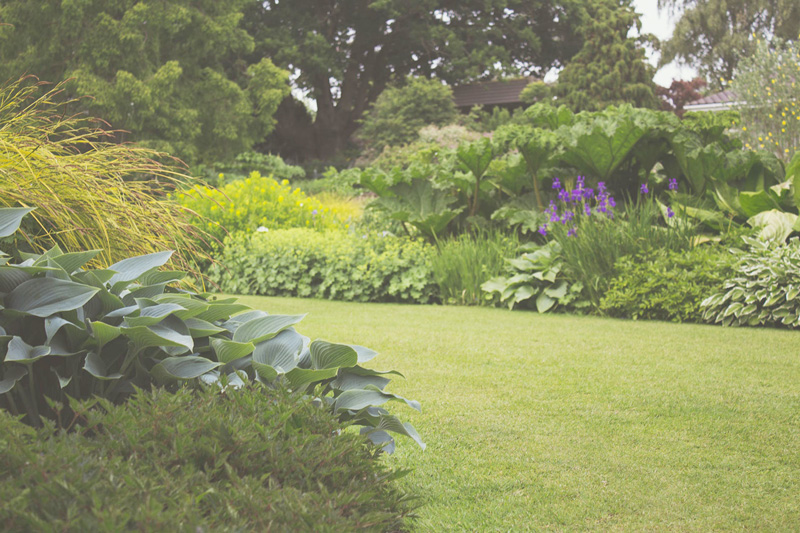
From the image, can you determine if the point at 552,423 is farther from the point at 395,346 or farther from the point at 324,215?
the point at 324,215

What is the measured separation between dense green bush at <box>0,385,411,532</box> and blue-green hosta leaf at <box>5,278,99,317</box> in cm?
41

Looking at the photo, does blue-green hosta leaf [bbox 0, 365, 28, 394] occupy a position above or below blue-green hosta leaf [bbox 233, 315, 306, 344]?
below

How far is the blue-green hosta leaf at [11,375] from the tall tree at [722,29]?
98.3ft

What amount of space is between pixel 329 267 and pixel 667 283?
361cm

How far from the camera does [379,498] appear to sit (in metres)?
1.58

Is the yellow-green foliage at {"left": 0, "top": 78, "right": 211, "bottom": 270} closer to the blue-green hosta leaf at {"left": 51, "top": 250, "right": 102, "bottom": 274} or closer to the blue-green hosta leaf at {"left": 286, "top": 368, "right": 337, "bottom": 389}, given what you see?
the blue-green hosta leaf at {"left": 51, "top": 250, "right": 102, "bottom": 274}

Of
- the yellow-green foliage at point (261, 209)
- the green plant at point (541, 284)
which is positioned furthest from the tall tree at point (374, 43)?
the green plant at point (541, 284)

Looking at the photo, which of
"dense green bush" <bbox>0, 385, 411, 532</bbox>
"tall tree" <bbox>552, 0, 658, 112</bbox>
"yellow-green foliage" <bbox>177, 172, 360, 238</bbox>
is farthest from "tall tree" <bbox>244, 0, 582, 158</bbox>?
"dense green bush" <bbox>0, 385, 411, 532</bbox>

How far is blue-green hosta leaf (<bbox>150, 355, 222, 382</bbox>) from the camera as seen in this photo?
1.81 m

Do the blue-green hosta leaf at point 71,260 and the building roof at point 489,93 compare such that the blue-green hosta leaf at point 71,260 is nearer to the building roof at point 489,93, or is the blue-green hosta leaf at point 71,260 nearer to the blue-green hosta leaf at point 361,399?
the blue-green hosta leaf at point 361,399

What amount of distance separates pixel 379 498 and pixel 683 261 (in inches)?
183

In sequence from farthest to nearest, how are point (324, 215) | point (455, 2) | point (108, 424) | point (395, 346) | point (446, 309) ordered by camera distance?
point (455, 2) → point (324, 215) → point (446, 309) → point (395, 346) → point (108, 424)

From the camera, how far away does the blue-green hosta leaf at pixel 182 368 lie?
71.2 inches

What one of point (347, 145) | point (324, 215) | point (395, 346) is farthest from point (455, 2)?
point (395, 346)
